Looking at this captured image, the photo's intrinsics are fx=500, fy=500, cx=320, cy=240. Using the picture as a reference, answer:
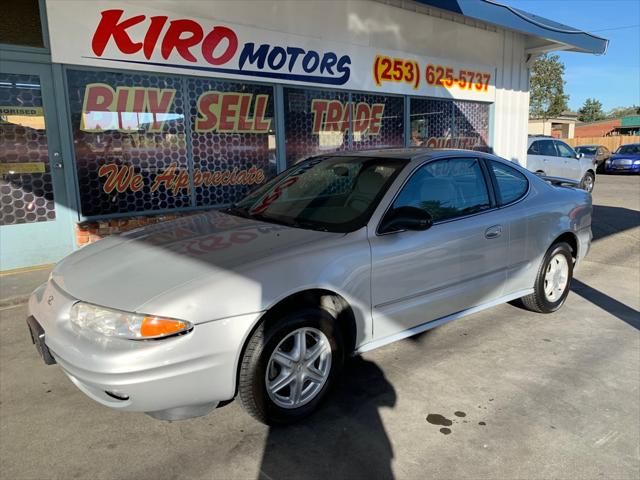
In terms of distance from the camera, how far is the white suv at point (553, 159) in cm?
1435

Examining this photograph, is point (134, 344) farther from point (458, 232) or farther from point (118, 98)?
point (118, 98)

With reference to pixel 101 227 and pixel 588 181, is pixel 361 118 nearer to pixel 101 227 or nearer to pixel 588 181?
pixel 101 227

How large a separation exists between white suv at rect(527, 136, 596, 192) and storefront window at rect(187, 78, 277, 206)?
9048mm

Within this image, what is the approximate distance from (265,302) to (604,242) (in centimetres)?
703

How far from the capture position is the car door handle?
154 inches

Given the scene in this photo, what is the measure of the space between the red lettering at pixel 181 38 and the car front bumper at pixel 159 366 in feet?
17.5

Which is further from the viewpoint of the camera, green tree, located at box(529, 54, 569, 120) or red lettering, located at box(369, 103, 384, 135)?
green tree, located at box(529, 54, 569, 120)

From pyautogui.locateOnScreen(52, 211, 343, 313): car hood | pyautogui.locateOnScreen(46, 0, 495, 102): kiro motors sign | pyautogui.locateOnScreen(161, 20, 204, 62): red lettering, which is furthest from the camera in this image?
pyautogui.locateOnScreen(161, 20, 204, 62): red lettering

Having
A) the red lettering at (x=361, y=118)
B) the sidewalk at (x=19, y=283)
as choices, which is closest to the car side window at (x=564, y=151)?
the red lettering at (x=361, y=118)

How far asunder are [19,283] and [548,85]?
166ft

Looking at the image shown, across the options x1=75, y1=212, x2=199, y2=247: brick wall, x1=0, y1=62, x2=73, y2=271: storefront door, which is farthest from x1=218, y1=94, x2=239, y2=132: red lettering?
x1=0, y1=62, x2=73, y2=271: storefront door

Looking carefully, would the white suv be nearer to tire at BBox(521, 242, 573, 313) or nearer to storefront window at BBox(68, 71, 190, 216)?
tire at BBox(521, 242, 573, 313)

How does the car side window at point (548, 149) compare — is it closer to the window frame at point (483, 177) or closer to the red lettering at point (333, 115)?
the red lettering at point (333, 115)

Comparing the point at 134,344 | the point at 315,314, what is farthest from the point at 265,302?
the point at 134,344
